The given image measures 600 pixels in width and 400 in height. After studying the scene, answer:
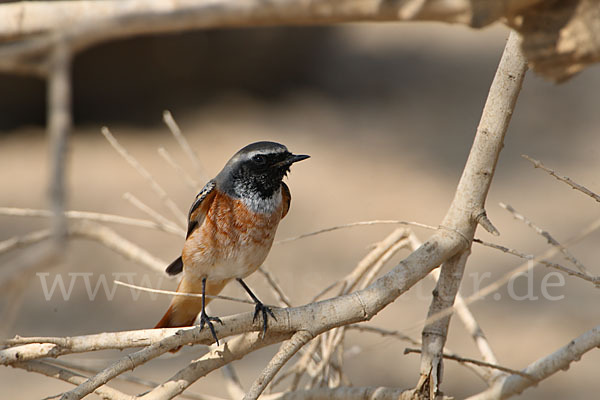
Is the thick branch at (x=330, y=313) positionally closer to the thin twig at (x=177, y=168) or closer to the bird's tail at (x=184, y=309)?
the thin twig at (x=177, y=168)

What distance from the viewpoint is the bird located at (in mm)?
2805

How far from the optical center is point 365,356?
17.6ft

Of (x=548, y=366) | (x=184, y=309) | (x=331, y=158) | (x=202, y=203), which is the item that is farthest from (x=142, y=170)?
(x=331, y=158)

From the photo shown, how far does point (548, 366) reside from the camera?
2.01 meters

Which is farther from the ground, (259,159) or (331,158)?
(331,158)

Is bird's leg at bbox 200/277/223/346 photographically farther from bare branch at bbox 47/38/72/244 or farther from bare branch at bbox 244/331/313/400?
bare branch at bbox 47/38/72/244

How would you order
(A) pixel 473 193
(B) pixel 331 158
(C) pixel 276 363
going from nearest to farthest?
(C) pixel 276 363
(A) pixel 473 193
(B) pixel 331 158

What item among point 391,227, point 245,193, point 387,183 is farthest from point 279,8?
point 387,183

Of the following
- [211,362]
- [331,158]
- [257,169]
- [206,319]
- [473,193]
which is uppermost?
[331,158]

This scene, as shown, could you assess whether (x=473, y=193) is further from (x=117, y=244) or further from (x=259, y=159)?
(x=117, y=244)

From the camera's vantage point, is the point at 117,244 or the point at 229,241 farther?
the point at 117,244

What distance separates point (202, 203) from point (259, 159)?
31cm

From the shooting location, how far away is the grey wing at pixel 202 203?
114 inches

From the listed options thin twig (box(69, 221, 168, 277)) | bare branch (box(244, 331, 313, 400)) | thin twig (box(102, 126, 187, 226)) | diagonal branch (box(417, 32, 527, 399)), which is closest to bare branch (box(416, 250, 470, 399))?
diagonal branch (box(417, 32, 527, 399))
